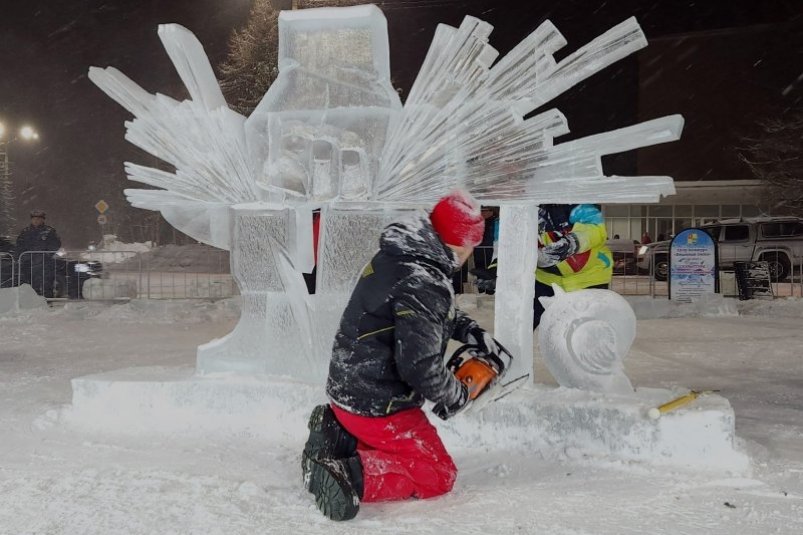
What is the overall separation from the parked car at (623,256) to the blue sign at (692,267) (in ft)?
24.5

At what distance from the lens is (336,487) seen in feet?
10.4

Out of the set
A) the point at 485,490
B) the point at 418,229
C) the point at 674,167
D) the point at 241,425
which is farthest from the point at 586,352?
the point at 674,167

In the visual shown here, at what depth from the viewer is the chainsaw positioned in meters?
3.40

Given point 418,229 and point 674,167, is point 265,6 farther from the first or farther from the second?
point 418,229

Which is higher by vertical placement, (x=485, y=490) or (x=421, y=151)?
(x=421, y=151)

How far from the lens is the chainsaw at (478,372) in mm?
3402

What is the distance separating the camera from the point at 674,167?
110 feet

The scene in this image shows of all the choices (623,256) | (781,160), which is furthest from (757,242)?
(781,160)

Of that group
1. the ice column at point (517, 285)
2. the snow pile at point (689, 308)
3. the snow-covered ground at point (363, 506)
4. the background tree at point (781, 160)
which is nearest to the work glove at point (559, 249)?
the ice column at point (517, 285)

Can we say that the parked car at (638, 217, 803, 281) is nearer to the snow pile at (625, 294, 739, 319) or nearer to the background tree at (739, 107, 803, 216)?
the snow pile at (625, 294, 739, 319)

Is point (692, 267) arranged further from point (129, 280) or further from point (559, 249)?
point (129, 280)

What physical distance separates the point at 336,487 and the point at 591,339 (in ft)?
5.33

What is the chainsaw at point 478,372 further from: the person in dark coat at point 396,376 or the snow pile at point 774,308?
the snow pile at point 774,308

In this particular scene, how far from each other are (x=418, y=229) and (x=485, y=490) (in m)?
1.20
